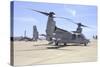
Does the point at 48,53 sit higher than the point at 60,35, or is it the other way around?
the point at 60,35

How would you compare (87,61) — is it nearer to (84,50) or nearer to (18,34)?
(84,50)

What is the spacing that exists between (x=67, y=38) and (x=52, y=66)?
0.44 metres

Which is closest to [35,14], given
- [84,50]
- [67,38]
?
[67,38]

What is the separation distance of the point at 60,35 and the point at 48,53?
306 mm

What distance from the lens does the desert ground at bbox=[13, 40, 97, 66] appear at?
2516 mm

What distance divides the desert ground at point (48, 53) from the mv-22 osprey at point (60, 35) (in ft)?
0.24

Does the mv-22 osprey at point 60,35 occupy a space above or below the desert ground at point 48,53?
above

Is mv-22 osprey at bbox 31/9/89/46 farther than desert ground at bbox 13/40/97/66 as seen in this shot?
Yes

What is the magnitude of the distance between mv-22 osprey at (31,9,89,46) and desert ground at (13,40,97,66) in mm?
73

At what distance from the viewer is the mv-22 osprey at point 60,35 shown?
8.79 ft

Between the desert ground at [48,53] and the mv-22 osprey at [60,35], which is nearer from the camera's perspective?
the desert ground at [48,53]

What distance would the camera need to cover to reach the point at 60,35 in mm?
2762

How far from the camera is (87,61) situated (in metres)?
2.89

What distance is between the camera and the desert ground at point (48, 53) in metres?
2.52
